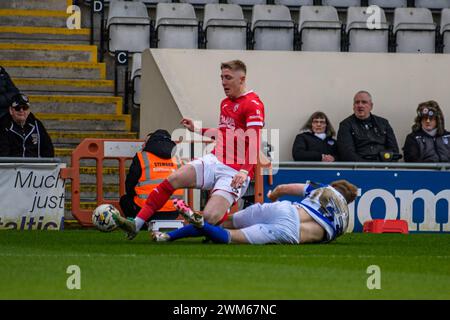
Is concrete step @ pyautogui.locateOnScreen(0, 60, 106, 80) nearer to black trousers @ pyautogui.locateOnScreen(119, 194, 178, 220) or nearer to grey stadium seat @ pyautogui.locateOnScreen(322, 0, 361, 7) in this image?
grey stadium seat @ pyautogui.locateOnScreen(322, 0, 361, 7)

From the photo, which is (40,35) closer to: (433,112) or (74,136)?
(74,136)

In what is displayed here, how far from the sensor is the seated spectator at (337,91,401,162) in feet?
55.8

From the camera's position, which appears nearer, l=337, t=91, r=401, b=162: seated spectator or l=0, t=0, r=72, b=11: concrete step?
l=337, t=91, r=401, b=162: seated spectator

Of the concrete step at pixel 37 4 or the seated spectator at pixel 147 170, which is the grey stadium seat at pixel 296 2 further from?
the seated spectator at pixel 147 170

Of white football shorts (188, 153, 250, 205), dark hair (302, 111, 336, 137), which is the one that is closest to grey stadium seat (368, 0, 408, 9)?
dark hair (302, 111, 336, 137)

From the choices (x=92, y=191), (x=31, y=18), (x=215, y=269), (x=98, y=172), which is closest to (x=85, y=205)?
(x=92, y=191)

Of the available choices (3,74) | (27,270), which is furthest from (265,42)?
(27,270)

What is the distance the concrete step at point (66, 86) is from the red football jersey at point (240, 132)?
7238mm

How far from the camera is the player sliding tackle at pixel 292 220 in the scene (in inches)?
469

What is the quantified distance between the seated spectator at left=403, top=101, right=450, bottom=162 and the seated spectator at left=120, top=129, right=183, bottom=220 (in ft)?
12.0

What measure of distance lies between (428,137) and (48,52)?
619cm

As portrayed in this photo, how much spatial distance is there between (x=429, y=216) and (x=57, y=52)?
6.68 meters

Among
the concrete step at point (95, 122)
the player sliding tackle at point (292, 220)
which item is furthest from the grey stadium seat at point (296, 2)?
the player sliding tackle at point (292, 220)

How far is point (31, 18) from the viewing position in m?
20.2
